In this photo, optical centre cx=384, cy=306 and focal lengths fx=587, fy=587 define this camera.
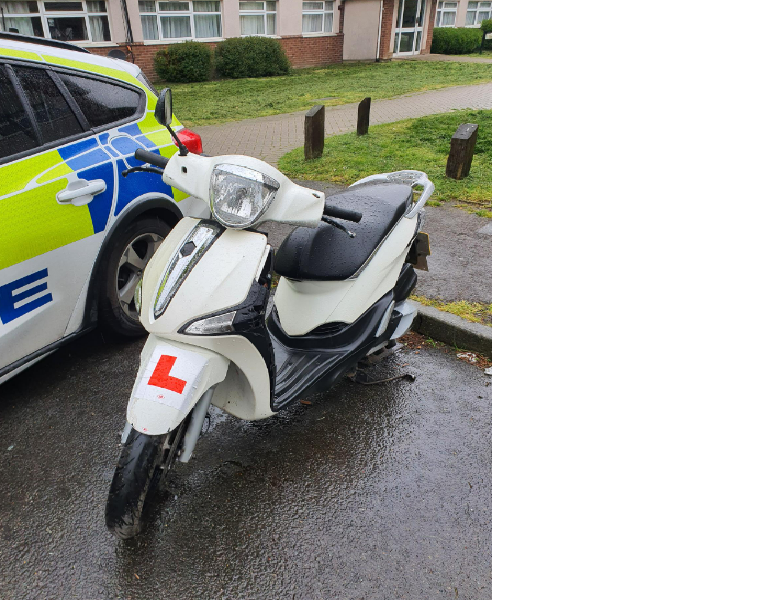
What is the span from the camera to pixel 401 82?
1655cm

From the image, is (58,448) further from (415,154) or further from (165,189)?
(415,154)

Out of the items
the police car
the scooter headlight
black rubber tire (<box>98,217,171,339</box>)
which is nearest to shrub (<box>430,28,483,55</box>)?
the police car

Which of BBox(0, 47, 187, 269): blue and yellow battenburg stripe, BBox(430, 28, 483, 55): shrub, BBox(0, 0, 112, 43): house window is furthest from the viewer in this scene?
BBox(430, 28, 483, 55): shrub

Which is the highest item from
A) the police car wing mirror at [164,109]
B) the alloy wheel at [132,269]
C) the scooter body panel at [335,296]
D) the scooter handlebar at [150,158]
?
the police car wing mirror at [164,109]

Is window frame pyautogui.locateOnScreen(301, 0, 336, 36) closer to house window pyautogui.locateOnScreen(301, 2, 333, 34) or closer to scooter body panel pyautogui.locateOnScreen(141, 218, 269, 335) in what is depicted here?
house window pyautogui.locateOnScreen(301, 2, 333, 34)

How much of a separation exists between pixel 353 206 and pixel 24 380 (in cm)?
205

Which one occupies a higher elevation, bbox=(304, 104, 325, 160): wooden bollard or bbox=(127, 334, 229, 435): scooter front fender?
bbox=(127, 334, 229, 435): scooter front fender

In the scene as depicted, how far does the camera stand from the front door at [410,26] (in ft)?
72.7

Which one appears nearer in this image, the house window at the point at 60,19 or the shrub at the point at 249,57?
the house window at the point at 60,19

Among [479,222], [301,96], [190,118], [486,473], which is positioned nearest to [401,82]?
[301,96]

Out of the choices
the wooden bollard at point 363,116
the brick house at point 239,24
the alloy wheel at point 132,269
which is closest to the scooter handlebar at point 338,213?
the alloy wheel at point 132,269

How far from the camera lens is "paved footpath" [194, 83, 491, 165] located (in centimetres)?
902

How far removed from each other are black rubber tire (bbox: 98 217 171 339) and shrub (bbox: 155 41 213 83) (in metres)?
15.3

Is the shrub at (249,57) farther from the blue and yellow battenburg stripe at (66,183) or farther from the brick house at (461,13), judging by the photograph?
the blue and yellow battenburg stripe at (66,183)
